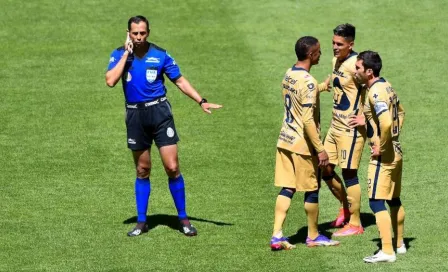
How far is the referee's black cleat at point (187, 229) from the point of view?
12.7 m

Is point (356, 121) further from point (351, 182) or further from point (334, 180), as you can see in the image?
point (334, 180)

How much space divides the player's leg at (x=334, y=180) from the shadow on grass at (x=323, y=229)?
0.13 meters

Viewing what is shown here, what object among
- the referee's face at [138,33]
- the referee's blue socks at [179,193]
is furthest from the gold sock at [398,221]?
the referee's face at [138,33]

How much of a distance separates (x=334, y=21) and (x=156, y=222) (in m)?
8.62

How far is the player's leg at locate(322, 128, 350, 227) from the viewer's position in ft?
42.6

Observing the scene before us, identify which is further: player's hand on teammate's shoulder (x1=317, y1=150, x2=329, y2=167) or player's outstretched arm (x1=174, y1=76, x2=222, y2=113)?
player's outstretched arm (x1=174, y1=76, x2=222, y2=113)

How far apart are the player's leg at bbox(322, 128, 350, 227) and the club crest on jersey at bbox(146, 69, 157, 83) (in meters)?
2.19

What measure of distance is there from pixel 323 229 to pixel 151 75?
9.00 ft

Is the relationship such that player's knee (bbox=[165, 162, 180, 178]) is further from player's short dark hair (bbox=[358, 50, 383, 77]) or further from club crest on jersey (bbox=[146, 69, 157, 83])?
player's short dark hair (bbox=[358, 50, 383, 77])

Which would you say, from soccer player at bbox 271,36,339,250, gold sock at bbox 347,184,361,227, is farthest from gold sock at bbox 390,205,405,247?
gold sock at bbox 347,184,361,227

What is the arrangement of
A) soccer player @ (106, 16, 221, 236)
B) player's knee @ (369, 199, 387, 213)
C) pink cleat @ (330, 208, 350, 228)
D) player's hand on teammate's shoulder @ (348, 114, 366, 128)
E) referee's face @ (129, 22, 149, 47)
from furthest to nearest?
pink cleat @ (330, 208, 350, 228), player's hand on teammate's shoulder @ (348, 114, 366, 128), soccer player @ (106, 16, 221, 236), referee's face @ (129, 22, 149, 47), player's knee @ (369, 199, 387, 213)

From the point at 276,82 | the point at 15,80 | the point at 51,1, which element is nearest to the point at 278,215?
the point at 276,82

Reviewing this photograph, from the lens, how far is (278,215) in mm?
12148

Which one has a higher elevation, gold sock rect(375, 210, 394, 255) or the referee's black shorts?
the referee's black shorts
